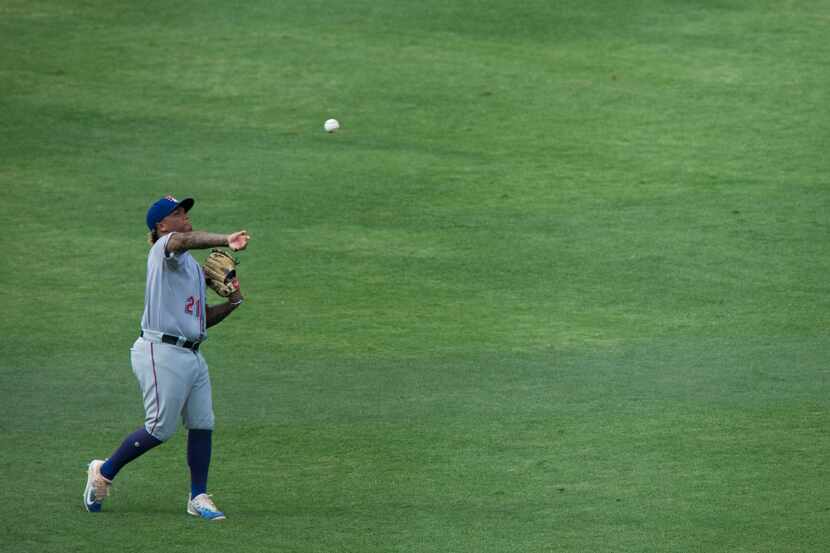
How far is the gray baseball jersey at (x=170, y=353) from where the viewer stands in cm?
828

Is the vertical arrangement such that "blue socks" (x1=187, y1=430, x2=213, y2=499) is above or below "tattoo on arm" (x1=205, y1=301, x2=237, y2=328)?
below

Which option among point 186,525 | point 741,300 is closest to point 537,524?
point 186,525

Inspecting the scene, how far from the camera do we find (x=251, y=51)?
62.1ft

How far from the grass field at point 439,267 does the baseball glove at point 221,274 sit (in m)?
1.28

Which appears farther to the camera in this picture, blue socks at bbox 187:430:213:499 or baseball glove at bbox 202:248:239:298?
baseball glove at bbox 202:248:239:298

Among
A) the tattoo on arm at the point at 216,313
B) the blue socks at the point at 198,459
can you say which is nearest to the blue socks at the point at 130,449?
the blue socks at the point at 198,459

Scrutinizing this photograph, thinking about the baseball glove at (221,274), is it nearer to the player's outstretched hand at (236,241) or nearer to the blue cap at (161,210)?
the blue cap at (161,210)

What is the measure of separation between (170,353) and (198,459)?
0.65m

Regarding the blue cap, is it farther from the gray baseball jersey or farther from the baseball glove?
the baseball glove

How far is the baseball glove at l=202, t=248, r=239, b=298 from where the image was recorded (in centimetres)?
863

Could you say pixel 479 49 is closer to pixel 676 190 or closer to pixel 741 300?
pixel 676 190

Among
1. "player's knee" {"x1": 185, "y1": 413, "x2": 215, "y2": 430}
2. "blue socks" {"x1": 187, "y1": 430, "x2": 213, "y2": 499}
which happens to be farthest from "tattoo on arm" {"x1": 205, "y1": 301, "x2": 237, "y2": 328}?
"blue socks" {"x1": 187, "y1": 430, "x2": 213, "y2": 499}

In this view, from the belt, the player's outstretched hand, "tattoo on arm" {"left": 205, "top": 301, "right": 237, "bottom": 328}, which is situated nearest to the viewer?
the player's outstretched hand

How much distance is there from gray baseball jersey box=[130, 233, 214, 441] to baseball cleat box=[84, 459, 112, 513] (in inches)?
15.8
